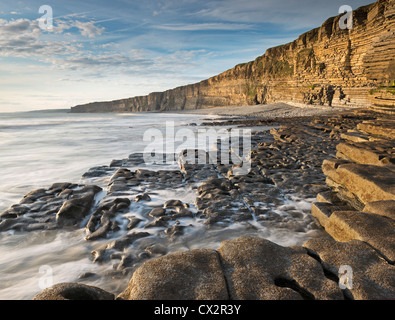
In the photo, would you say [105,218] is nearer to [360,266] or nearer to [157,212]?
[157,212]

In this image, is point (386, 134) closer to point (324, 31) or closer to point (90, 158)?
point (90, 158)

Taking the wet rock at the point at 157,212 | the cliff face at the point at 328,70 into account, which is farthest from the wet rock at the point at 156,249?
Result: the cliff face at the point at 328,70

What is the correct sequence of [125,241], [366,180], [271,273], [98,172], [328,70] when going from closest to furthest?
[271,273], [125,241], [366,180], [98,172], [328,70]

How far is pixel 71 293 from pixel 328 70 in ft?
107

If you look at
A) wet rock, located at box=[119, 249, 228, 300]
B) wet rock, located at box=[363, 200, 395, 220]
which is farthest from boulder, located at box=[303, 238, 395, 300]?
wet rock, located at box=[119, 249, 228, 300]

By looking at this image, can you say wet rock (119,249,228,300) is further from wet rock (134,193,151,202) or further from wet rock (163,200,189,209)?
wet rock (134,193,151,202)

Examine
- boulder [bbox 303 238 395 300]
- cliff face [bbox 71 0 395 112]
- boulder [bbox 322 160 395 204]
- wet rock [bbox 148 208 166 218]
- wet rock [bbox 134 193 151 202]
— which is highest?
cliff face [bbox 71 0 395 112]

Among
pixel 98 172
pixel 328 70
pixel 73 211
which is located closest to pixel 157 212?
pixel 73 211

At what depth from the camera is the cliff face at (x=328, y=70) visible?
16.7 metres

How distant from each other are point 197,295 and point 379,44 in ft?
67.5

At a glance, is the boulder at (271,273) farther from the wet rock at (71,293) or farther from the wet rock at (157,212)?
the wet rock at (157,212)

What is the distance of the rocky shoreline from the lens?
1.54 meters

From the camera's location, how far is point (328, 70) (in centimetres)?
2766
